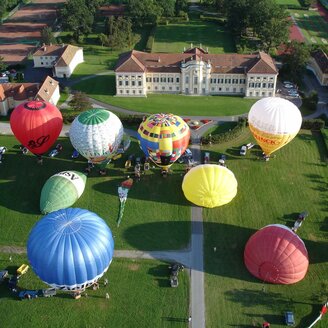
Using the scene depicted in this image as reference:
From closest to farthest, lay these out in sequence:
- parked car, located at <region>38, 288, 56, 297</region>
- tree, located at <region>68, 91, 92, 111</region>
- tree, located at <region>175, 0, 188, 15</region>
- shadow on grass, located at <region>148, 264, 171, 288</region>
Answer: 1. parked car, located at <region>38, 288, 56, 297</region>
2. shadow on grass, located at <region>148, 264, 171, 288</region>
3. tree, located at <region>68, 91, 92, 111</region>
4. tree, located at <region>175, 0, 188, 15</region>

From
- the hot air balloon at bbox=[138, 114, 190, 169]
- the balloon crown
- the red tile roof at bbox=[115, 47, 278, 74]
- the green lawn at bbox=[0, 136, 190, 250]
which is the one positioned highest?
the balloon crown

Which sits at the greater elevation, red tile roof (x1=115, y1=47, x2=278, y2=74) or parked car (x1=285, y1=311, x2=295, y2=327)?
red tile roof (x1=115, y1=47, x2=278, y2=74)

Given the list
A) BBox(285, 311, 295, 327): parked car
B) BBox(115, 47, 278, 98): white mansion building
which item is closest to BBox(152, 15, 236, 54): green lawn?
BBox(115, 47, 278, 98): white mansion building

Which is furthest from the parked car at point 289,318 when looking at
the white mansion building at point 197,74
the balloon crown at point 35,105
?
the white mansion building at point 197,74

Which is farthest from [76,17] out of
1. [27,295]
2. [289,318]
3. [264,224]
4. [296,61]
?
[289,318]

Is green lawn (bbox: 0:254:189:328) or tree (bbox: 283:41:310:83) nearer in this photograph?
green lawn (bbox: 0:254:189:328)

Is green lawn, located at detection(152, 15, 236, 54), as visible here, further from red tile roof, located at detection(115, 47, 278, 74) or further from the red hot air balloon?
the red hot air balloon
